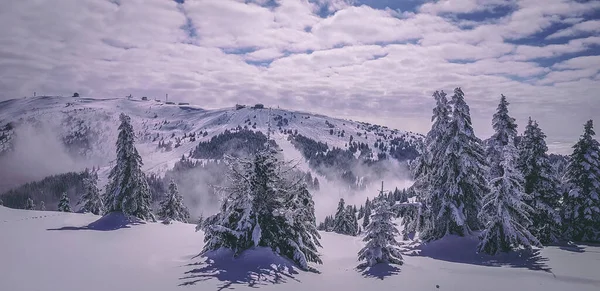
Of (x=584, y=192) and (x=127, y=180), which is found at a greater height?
(x=584, y=192)

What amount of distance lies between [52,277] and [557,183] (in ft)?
111

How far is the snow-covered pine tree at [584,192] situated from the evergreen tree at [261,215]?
24.8 metres

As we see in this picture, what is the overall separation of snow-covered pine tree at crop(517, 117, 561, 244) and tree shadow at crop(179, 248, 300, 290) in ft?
76.9

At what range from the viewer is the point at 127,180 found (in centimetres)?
3350

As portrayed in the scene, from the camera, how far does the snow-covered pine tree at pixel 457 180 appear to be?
25.4m

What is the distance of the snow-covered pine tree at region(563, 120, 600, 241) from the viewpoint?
2708 centimetres

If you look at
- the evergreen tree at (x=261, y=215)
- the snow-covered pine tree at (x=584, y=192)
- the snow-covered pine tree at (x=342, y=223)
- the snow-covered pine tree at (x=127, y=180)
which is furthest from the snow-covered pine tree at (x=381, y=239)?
the snow-covered pine tree at (x=342, y=223)

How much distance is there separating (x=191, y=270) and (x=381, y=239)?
333 inches

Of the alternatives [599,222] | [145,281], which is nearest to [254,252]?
[145,281]

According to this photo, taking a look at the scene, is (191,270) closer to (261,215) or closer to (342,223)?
(261,215)

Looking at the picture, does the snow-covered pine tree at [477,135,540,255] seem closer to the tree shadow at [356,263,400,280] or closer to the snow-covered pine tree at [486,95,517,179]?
the snow-covered pine tree at [486,95,517,179]

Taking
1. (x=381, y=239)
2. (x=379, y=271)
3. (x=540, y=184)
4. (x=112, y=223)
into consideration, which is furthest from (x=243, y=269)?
(x=540, y=184)

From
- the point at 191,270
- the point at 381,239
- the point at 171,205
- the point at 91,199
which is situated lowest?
the point at 171,205

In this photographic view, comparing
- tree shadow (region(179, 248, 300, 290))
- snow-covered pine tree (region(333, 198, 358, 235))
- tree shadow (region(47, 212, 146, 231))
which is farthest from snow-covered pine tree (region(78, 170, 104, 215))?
tree shadow (region(179, 248, 300, 290))
